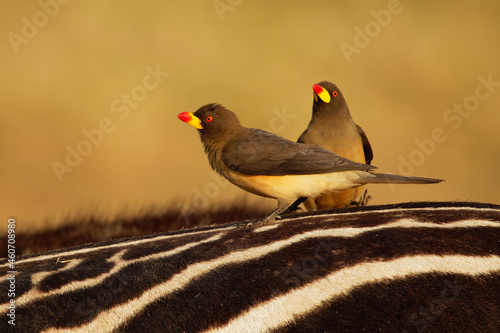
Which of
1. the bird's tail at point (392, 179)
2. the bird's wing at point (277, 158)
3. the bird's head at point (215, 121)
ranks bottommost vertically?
the bird's tail at point (392, 179)

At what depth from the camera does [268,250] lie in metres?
0.65

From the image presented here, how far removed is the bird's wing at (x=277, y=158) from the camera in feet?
2.87

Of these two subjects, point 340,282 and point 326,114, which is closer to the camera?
point 340,282

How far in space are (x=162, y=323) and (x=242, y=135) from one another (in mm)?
449

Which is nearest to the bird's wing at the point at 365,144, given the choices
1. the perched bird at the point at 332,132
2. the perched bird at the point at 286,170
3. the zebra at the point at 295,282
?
the perched bird at the point at 332,132

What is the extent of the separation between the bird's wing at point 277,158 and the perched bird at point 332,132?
0.25 meters

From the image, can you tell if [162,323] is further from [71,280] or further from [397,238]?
[397,238]

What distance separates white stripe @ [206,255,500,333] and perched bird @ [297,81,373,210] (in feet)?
1.91

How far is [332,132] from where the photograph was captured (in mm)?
1170

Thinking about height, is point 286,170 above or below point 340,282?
above

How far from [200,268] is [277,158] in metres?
0.32

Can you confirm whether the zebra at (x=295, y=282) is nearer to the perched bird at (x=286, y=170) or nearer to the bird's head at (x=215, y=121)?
the perched bird at (x=286, y=170)

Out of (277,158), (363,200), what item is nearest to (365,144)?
(363,200)

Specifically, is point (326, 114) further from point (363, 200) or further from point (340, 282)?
point (340, 282)
